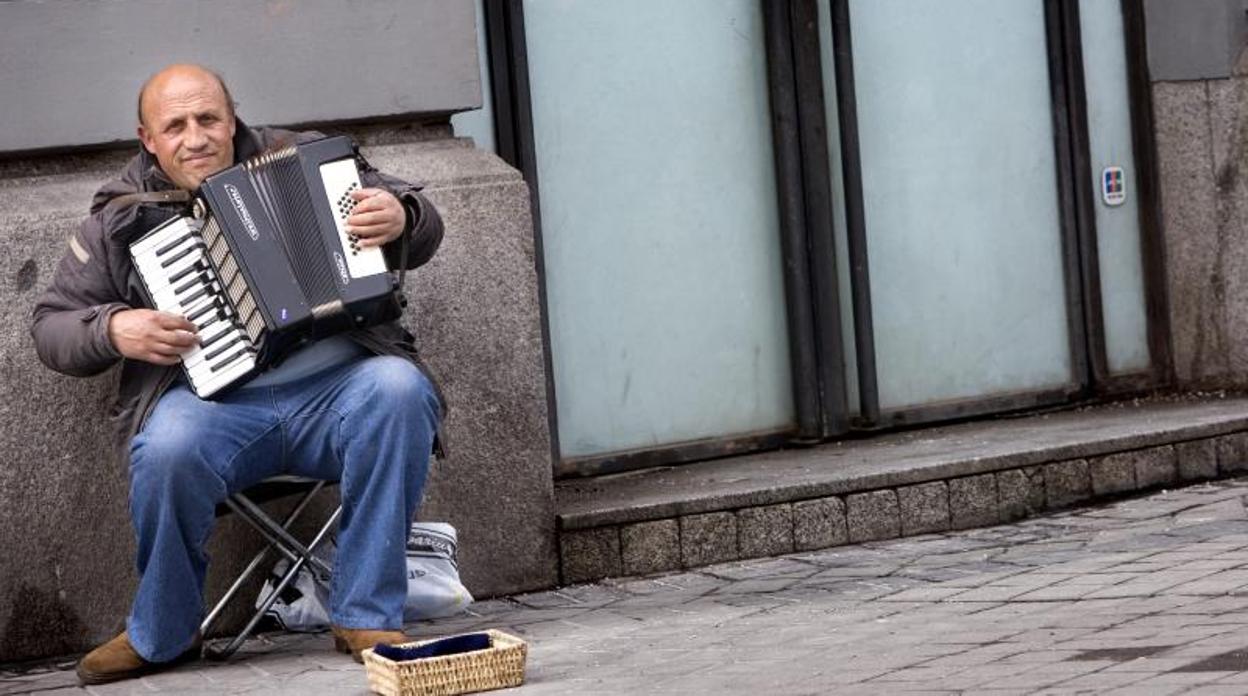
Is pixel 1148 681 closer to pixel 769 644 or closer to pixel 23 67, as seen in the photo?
pixel 769 644

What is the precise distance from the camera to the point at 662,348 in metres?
8.21

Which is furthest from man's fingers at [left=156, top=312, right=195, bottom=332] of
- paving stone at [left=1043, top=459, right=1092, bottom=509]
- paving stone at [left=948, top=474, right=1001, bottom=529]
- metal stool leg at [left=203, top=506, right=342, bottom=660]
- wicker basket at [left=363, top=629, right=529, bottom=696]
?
paving stone at [left=1043, top=459, right=1092, bottom=509]

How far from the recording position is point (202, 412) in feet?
19.7

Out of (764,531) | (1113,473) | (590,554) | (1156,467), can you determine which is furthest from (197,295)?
(1156,467)

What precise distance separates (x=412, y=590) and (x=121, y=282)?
1092mm

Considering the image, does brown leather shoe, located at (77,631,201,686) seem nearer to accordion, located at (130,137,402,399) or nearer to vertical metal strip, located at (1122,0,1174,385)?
accordion, located at (130,137,402,399)

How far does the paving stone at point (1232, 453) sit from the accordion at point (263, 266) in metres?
3.43

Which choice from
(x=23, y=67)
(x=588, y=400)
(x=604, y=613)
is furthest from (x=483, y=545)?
(x=23, y=67)

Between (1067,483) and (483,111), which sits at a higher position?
(483,111)

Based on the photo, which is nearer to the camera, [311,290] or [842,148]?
[311,290]

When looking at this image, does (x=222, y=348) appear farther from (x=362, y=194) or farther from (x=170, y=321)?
(x=362, y=194)

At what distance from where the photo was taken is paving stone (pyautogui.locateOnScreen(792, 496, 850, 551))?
7.41m

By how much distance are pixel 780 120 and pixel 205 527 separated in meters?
3.07

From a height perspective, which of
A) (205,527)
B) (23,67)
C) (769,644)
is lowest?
(769,644)
